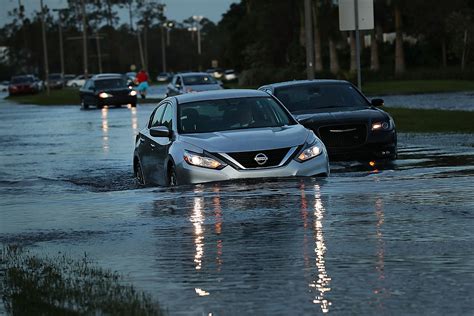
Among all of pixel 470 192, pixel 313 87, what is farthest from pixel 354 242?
pixel 313 87

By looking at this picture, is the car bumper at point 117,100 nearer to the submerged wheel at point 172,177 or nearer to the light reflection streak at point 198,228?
the submerged wheel at point 172,177

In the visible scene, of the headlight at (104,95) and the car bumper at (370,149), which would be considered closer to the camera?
the car bumper at (370,149)

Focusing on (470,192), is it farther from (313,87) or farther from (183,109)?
(313,87)

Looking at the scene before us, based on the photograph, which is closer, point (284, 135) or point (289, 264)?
point (289, 264)

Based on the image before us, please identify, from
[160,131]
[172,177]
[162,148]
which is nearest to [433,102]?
[162,148]

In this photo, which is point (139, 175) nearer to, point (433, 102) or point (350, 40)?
point (433, 102)

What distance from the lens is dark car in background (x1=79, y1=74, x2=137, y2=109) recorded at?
5791cm

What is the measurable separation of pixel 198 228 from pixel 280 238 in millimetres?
1117

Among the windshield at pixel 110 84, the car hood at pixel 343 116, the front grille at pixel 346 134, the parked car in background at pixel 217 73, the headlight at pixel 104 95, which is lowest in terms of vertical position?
the parked car in background at pixel 217 73

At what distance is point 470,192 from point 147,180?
5.43 m

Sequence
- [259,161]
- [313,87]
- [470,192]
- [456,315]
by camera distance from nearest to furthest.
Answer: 1. [456,315]
2. [470,192]
3. [259,161]
4. [313,87]

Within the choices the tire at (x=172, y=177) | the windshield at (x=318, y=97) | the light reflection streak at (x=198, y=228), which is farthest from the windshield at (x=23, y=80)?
the light reflection streak at (x=198, y=228)

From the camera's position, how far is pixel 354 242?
10.3 m

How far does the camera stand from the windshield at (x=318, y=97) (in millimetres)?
21953
